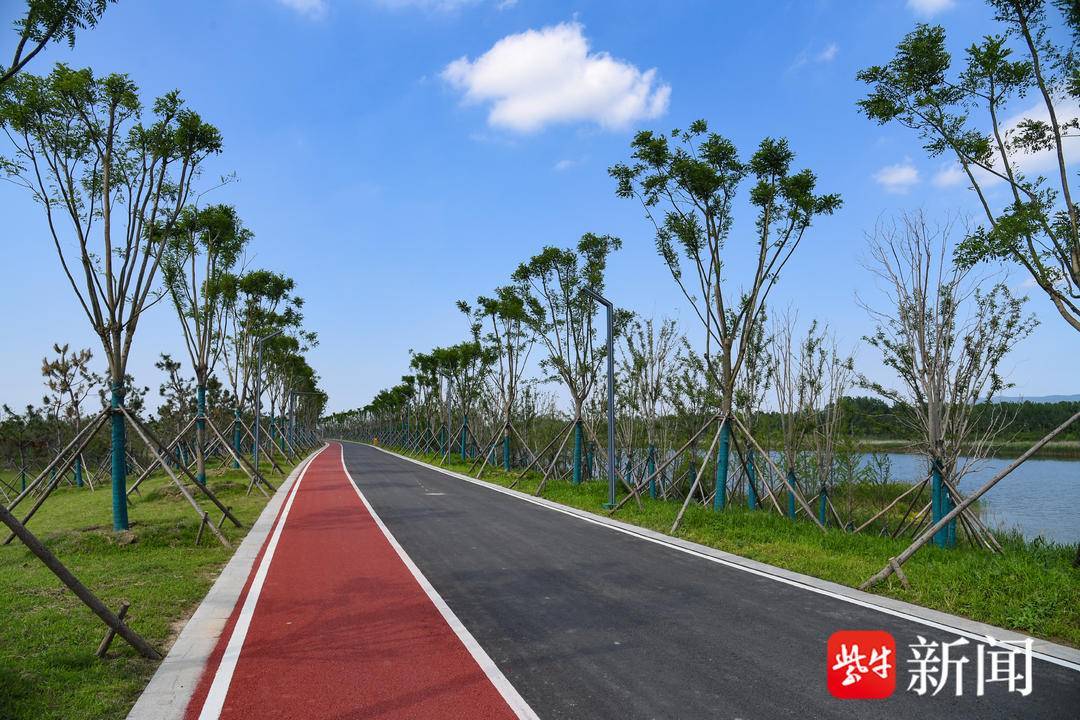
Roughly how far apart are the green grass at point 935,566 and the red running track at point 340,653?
540cm

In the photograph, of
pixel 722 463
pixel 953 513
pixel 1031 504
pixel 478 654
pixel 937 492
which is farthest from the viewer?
pixel 1031 504

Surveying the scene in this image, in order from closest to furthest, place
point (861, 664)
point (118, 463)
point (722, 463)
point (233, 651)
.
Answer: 1. point (861, 664)
2. point (233, 651)
3. point (118, 463)
4. point (722, 463)

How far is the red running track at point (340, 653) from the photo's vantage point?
4566 millimetres

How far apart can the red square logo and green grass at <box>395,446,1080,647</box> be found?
1608 millimetres

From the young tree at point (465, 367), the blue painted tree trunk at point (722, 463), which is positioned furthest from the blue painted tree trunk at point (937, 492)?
the young tree at point (465, 367)

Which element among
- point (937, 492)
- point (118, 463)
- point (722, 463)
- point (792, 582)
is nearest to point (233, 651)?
point (792, 582)

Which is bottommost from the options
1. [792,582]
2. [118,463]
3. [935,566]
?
[792,582]

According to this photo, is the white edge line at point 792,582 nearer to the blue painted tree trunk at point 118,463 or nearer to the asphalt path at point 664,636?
the asphalt path at point 664,636

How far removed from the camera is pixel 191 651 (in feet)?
19.0

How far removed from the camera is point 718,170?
14.6 meters

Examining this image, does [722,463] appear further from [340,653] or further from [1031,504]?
[1031,504]

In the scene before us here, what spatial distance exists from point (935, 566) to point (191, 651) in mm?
8846

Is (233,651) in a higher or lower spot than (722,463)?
lower

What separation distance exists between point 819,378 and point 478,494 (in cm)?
1176
